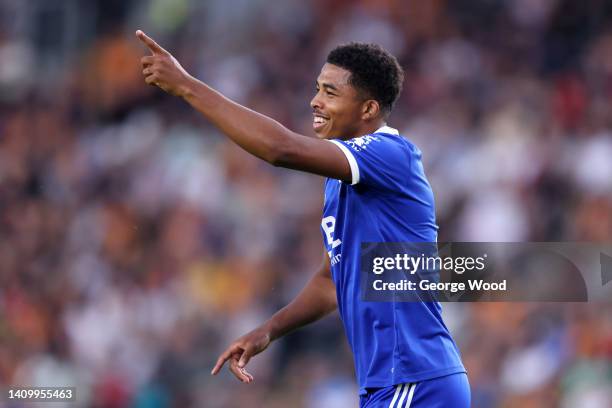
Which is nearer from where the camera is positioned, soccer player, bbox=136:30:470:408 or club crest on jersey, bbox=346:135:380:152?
soccer player, bbox=136:30:470:408

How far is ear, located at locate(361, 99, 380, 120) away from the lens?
5.12 meters

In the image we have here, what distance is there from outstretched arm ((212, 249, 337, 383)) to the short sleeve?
0.84 m

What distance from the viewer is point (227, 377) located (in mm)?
9500

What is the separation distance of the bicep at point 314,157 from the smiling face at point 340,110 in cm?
53

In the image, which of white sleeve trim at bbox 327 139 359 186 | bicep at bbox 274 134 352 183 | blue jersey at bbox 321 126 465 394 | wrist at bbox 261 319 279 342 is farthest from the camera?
wrist at bbox 261 319 279 342

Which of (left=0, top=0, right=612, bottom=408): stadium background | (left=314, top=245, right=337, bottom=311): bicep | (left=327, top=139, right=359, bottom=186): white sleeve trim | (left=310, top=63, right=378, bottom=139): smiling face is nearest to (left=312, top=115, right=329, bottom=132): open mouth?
(left=310, top=63, right=378, bottom=139): smiling face

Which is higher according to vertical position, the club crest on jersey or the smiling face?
the smiling face

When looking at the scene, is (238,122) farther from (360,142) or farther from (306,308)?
(306,308)

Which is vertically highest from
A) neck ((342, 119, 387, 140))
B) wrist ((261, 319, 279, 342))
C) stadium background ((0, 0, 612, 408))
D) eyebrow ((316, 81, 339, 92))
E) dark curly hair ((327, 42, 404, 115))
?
stadium background ((0, 0, 612, 408))

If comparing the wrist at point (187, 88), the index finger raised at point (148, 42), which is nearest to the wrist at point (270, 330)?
the wrist at point (187, 88)

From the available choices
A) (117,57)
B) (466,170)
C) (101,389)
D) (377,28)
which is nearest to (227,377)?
Answer: (101,389)

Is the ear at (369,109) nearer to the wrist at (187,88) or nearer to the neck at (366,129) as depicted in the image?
the neck at (366,129)

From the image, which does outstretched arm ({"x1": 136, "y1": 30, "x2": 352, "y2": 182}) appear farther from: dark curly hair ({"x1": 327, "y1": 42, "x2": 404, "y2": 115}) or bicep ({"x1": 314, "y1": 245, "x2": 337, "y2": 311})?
bicep ({"x1": 314, "y1": 245, "x2": 337, "y2": 311})

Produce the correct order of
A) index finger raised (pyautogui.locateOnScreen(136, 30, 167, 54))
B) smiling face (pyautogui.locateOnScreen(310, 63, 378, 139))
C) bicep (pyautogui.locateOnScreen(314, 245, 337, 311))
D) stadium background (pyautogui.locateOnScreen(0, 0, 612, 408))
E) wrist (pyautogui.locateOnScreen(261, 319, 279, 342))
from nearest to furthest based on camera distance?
index finger raised (pyautogui.locateOnScreen(136, 30, 167, 54)) < smiling face (pyautogui.locateOnScreen(310, 63, 378, 139)) < wrist (pyautogui.locateOnScreen(261, 319, 279, 342)) < bicep (pyautogui.locateOnScreen(314, 245, 337, 311)) < stadium background (pyautogui.locateOnScreen(0, 0, 612, 408))
